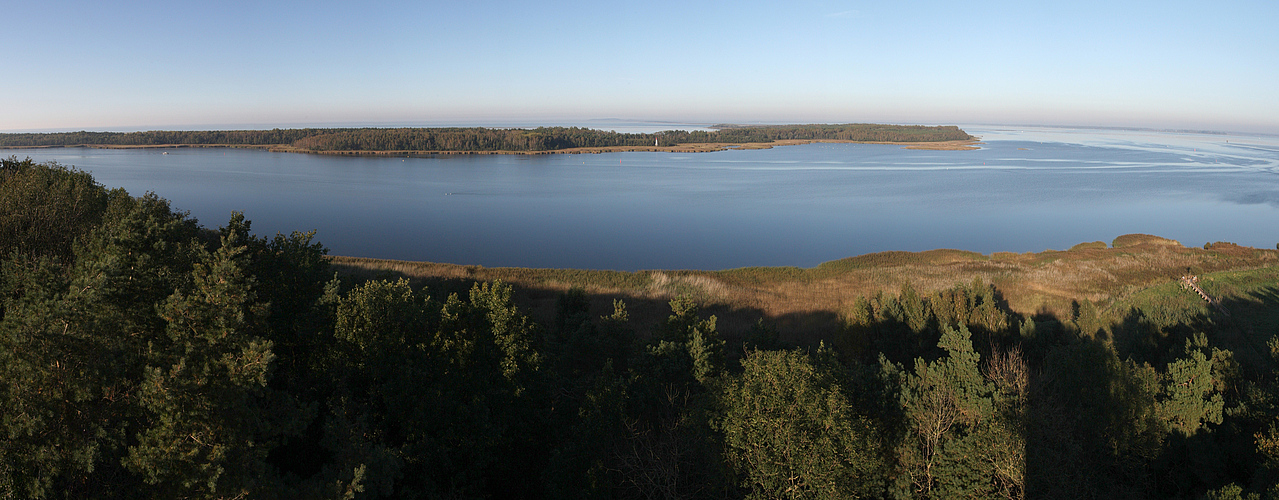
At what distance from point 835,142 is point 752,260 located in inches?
5577

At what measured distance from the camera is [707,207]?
158 feet

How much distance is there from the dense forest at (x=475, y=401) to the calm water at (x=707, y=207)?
21383mm

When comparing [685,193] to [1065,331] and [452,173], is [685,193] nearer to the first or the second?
[452,173]

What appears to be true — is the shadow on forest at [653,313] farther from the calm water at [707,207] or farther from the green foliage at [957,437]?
the calm water at [707,207]

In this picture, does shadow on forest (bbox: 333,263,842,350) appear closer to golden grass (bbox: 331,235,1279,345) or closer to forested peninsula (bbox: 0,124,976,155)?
golden grass (bbox: 331,235,1279,345)

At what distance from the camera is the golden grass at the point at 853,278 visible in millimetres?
21125

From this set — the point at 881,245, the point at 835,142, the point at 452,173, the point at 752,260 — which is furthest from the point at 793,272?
the point at 835,142

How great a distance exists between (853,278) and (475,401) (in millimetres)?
20080

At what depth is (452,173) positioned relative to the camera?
73.9 m

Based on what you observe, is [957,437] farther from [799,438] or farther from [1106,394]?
[1106,394]

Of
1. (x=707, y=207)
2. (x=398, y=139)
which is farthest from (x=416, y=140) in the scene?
(x=707, y=207)

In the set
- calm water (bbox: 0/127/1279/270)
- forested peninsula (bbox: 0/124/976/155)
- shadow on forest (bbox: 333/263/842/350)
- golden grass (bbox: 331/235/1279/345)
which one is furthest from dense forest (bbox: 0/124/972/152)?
shadow on forest (bbox: 333/263/842/350)

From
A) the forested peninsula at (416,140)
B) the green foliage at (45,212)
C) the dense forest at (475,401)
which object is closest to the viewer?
the dense forest at (475,401)

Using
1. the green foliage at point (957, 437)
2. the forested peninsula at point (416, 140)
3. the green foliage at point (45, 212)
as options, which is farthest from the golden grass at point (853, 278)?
the forested peninsula at point (416, 140)
